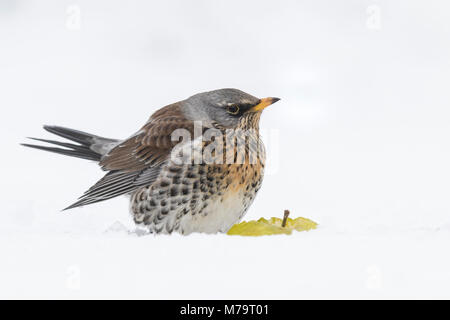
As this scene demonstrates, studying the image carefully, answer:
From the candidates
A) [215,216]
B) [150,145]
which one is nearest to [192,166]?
[215,216]

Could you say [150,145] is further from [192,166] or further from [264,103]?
[264,103]

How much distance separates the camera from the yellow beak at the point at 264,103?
539 cm

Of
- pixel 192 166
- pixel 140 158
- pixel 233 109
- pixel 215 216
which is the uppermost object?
pixel 233 109

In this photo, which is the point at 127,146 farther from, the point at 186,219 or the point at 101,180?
the point at 186,219

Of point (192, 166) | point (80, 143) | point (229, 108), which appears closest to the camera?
point (192, 166)

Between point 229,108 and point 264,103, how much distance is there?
1.09 feet

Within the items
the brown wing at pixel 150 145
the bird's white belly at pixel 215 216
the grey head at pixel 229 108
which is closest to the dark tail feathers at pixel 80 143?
the brown wing at pixel 150 145

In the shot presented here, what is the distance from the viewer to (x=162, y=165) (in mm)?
5246

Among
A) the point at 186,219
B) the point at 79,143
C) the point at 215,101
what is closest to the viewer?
the point at 186,219

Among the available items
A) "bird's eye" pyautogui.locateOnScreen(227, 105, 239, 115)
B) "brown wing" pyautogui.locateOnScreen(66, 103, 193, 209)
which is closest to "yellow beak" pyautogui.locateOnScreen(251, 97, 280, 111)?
"bird's eye" pyautogui.locateOnScreen(227, 105, 239, 115)

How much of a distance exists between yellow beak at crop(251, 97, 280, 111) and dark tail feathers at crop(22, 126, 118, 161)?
63.1 inches

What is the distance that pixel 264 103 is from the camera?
17.7ft

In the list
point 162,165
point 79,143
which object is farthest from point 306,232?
point 79,143

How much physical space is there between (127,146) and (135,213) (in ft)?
2.43
